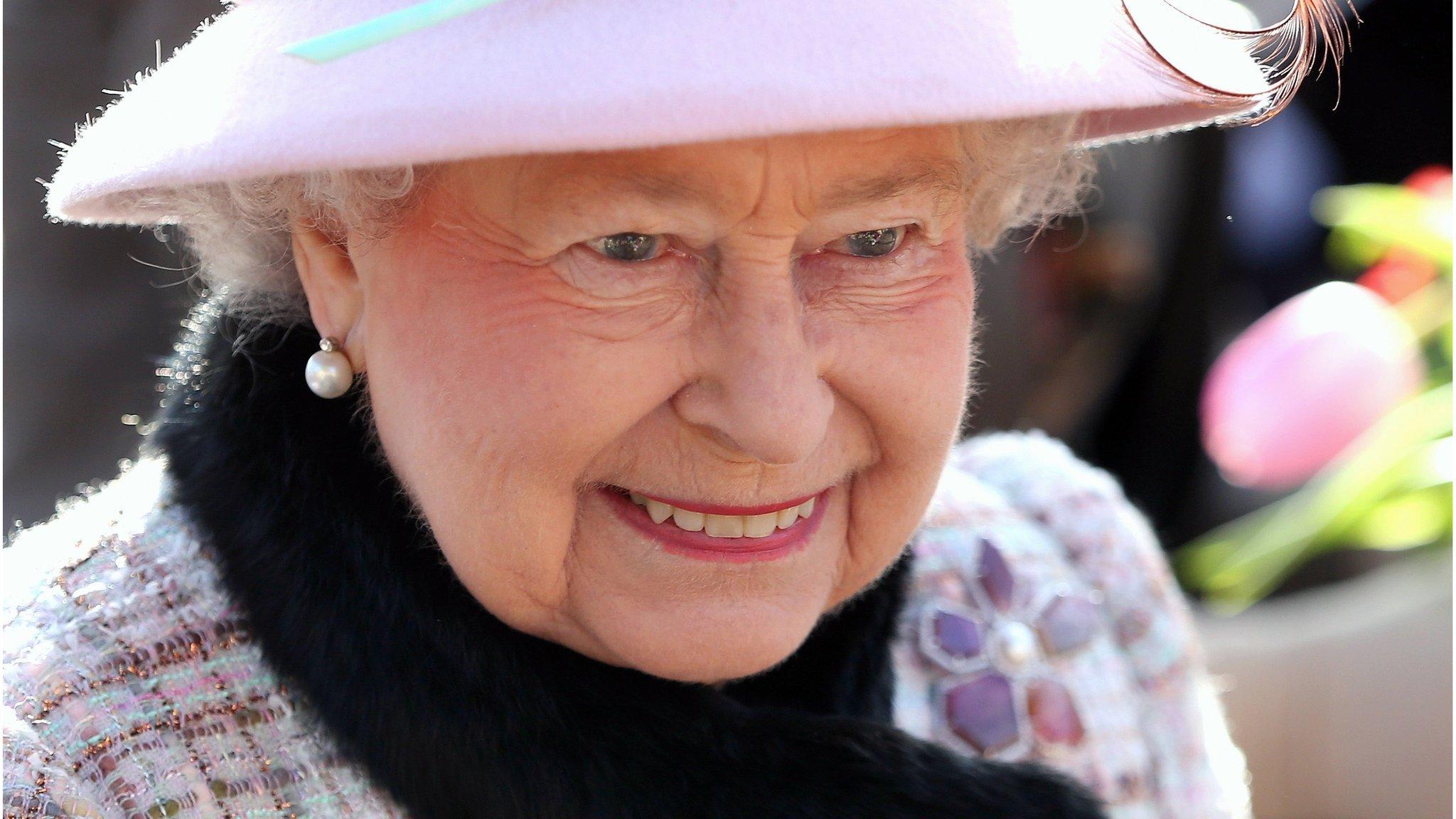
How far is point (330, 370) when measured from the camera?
156 centimetres

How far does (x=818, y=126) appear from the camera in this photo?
1098 millimetres

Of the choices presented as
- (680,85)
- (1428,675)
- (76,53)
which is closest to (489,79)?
(680,85)

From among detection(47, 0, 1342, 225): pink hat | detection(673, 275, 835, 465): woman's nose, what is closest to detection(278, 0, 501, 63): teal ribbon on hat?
detection(47, 0, 1342, 225): pink hat

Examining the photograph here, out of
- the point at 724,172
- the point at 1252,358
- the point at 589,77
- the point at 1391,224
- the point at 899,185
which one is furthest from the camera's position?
the point at 1252,358

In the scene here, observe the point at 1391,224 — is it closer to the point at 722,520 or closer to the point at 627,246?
the point at 722,520

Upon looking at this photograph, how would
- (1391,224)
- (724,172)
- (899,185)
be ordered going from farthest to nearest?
(1391,224) < (899,185) < (724,172)

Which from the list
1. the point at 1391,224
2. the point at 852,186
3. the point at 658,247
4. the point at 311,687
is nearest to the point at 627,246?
the point at 658,247

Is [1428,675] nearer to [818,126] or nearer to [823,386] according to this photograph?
Answer: [823,386]

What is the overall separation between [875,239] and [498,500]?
1.71 ft

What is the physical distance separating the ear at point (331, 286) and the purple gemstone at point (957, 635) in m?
1.00

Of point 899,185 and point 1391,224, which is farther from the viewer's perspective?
point 1391,224

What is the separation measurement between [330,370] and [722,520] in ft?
1.63

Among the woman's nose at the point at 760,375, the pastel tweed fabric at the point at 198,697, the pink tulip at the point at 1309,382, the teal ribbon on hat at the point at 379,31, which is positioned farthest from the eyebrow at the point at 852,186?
the pink tulip at the point at 1309,382

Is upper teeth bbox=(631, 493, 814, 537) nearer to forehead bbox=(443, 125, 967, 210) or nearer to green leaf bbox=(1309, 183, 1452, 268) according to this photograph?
forehead bbox=(443, 125, 967, 210)
